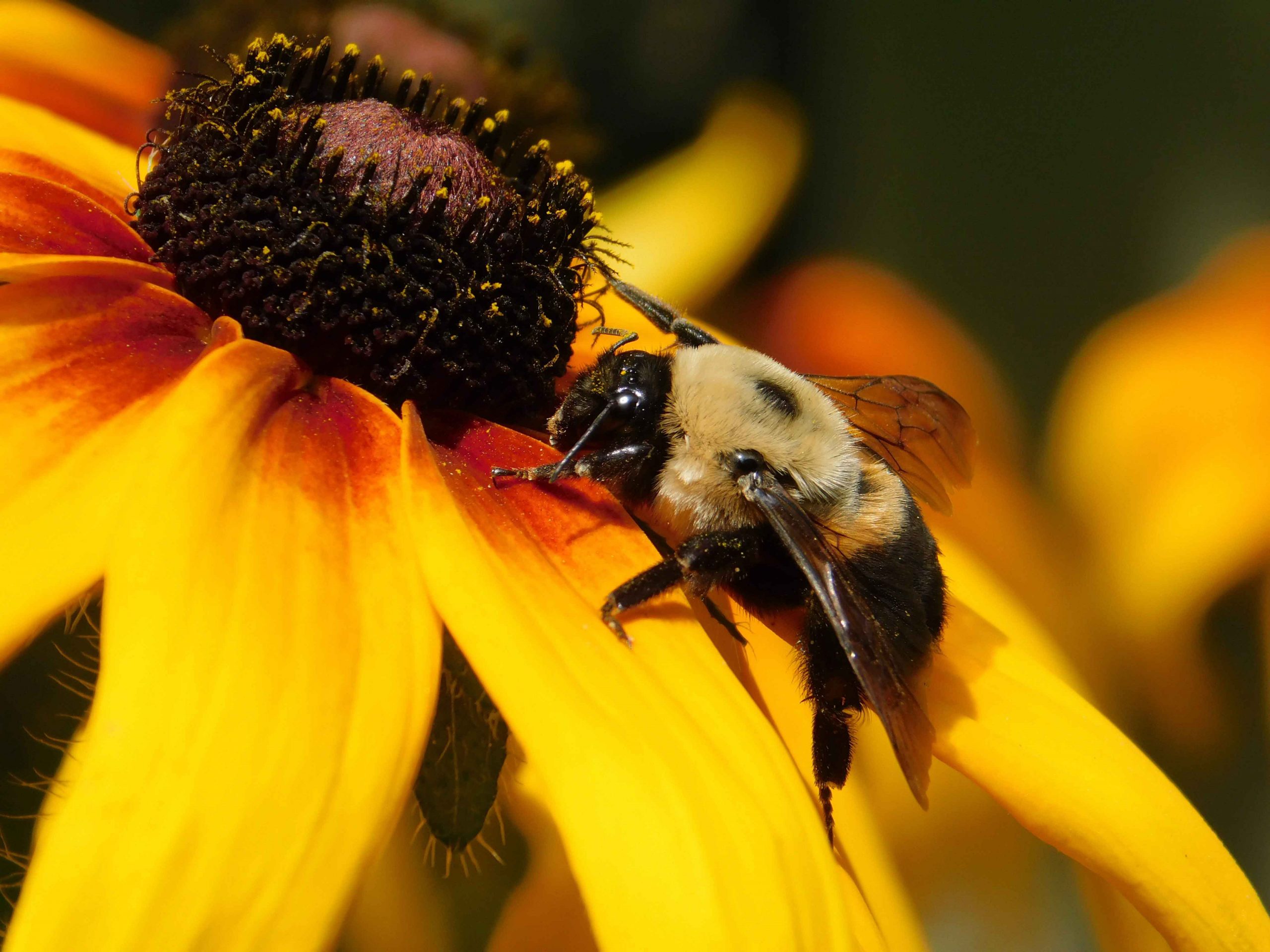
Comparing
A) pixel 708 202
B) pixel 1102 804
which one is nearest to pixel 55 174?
pixel 1102 804

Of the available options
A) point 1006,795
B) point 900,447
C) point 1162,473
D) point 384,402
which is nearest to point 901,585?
point 1006,795

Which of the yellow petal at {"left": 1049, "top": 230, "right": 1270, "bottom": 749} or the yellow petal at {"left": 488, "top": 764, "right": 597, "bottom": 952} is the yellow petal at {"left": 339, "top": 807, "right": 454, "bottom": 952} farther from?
the yellow petal at {"left": 1049, "top": 230, "right": 1270, "bottom": 749}

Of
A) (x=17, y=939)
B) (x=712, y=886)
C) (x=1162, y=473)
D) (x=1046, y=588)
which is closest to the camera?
(x=17, y=939)

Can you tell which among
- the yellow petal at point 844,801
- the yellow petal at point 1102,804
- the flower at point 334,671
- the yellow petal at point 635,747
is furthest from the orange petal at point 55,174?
the yellow petal at point 1102,804

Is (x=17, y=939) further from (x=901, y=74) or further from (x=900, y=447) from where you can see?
(x=901, y=74)

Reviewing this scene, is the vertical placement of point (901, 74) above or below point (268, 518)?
above

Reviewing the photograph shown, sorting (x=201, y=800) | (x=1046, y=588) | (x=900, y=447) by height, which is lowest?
(x=1046, y=588)

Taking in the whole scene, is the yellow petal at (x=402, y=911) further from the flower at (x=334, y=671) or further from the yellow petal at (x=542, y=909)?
the flower at (x=334, y=671)

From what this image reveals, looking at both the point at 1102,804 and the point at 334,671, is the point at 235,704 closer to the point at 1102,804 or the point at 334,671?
the point at 334,671
